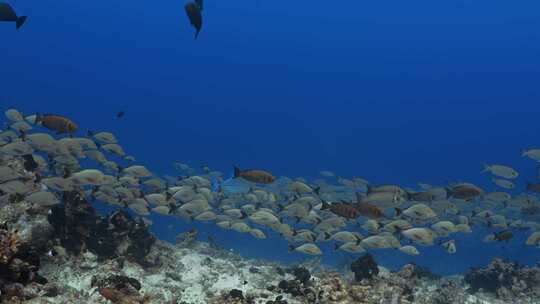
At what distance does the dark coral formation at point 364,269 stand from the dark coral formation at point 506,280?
581 centimetres

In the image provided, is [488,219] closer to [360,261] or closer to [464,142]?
[360,261]

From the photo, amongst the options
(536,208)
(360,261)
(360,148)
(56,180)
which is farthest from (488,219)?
(360,148)

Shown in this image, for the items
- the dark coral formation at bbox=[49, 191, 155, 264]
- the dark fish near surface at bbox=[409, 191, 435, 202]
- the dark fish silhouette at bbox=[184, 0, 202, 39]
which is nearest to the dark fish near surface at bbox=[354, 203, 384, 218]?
the dark fish near surface at bbox=[409, 191, 435, 202]

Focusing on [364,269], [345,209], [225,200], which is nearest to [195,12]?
[345,209]

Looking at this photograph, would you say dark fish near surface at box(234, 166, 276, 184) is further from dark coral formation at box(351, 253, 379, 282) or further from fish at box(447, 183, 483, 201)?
fish at box(447, 183, 483, 201)

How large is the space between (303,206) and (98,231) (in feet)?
17.2

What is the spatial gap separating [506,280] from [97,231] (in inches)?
477

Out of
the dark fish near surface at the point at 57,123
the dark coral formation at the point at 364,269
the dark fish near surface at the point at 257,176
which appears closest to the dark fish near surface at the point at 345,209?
the dark fish near surface at the point at 257,176

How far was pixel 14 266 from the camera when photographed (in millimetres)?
6883

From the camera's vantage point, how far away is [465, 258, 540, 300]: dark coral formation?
1534 cm

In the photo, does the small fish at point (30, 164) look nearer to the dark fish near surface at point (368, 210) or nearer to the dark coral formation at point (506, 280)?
the dark fish near surface at point (368, 210)

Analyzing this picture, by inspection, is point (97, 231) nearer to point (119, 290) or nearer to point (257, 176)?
point (119, 290)

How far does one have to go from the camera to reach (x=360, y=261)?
11969 mm

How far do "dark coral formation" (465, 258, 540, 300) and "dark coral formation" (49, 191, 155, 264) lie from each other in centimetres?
1033
